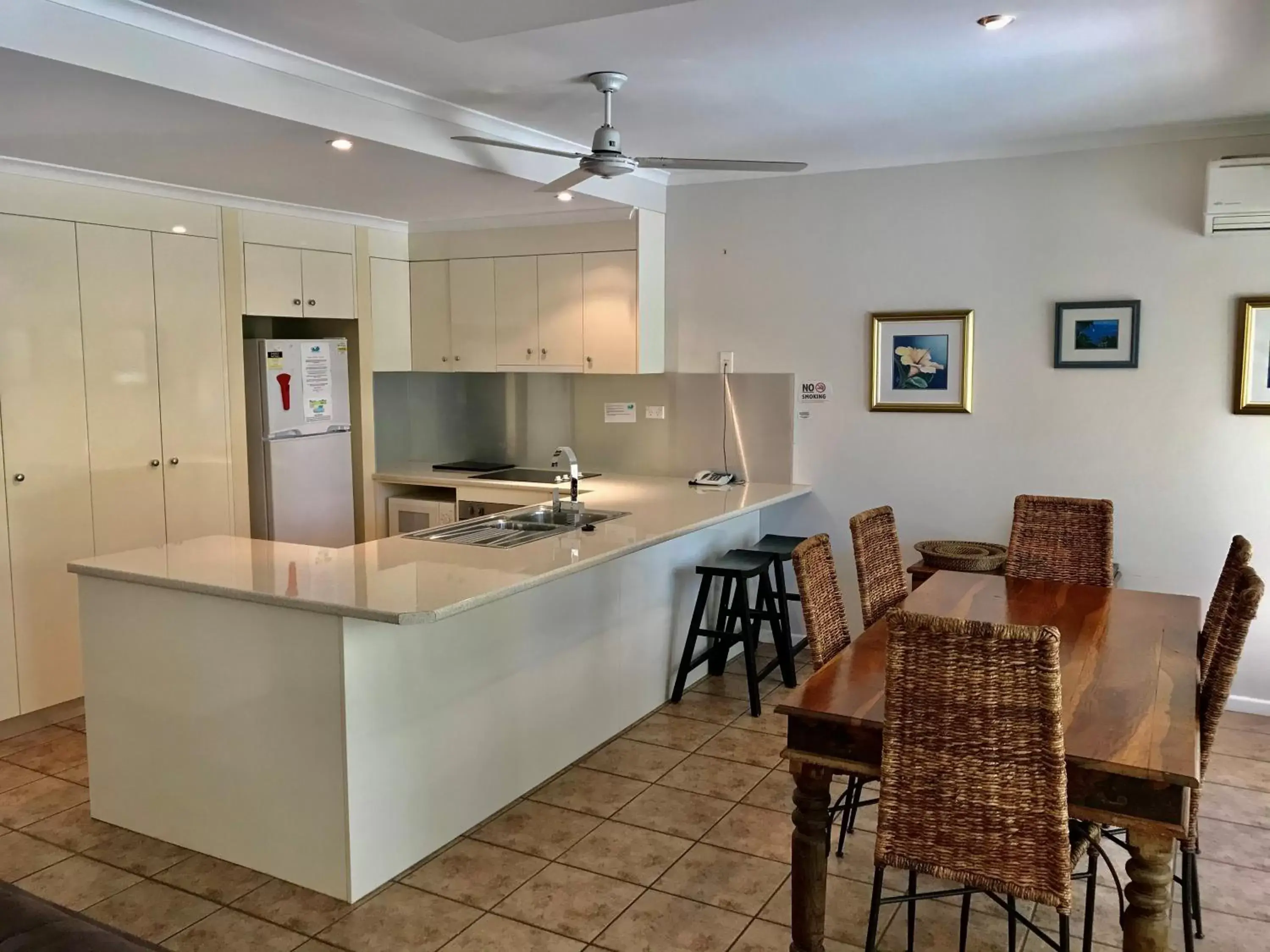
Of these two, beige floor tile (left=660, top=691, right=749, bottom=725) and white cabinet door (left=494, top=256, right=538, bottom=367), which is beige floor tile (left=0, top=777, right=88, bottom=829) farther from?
white cabinet door (left=494, top=256, right=538, bottom=367)

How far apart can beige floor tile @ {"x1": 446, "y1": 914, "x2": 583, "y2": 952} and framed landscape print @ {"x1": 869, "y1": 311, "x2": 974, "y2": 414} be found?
10.0 feet

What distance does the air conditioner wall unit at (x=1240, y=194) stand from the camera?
12.7ft

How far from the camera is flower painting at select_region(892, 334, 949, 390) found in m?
4.68

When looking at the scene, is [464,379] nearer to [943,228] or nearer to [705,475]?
[705,475]

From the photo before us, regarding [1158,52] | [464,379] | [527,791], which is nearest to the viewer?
[1158,52]

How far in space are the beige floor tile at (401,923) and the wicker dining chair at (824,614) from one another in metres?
1.04

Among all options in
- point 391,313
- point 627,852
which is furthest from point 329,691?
point 391,313

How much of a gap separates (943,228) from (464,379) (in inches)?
119

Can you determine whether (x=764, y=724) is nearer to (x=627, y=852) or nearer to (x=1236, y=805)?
(x=627, y=852)

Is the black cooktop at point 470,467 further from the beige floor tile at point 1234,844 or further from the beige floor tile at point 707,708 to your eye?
the beige floor tile at point 1234,844

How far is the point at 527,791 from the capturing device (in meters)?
3.45

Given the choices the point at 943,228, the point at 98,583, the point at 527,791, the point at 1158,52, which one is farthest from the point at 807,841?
the point at 943,228

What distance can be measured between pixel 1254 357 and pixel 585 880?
3.38 meters

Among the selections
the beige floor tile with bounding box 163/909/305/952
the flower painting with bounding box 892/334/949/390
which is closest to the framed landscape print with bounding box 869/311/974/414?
the flower painting with bounding box 892/334/949/390
